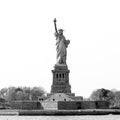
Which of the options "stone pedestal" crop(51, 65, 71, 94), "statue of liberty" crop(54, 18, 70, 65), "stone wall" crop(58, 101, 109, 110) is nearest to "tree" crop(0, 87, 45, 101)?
"statue of liberty" crop(54, 18, 70, 65)

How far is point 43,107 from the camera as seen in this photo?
71438 millimetres

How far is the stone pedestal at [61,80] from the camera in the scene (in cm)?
7841

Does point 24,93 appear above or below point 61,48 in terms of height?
below

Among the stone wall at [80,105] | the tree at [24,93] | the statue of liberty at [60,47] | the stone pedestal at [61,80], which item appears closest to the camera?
the stone wall at [80,105]

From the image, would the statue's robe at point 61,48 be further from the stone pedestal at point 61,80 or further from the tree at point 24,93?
the tree at point 24,93

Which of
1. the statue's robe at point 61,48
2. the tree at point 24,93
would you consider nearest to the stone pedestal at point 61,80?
the statue's robe at point 61,48

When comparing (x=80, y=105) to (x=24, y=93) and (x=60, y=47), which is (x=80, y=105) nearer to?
(x=60, y=47)

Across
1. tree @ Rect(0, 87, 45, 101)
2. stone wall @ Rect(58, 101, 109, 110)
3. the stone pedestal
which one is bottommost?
stone wall @ Rect(58, 101, 109, 110)

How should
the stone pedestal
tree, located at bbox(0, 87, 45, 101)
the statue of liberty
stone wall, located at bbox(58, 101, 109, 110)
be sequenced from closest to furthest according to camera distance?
stone wall, located at bbox(58, 101, 109, 110) → the stone pedestal → the statue of liberty → tree, located at bbox(0, 87, 45, 101)

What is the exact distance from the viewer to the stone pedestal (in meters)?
78.4

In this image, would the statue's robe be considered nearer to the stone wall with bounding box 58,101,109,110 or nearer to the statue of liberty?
the statue of liberty

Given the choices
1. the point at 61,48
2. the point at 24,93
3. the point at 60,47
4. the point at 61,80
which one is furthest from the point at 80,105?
the point at 24,93

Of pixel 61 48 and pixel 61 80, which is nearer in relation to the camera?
pixel 61 80

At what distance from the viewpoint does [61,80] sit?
78812 millimetres
